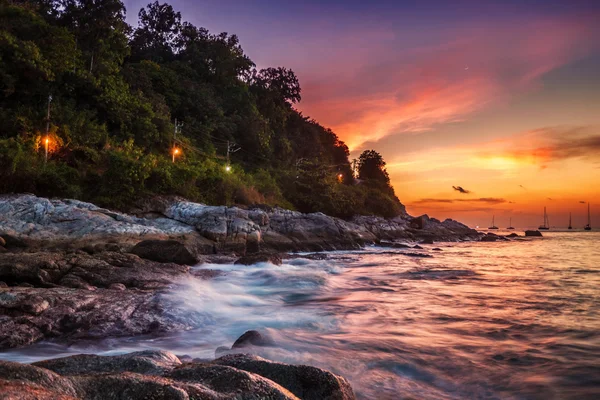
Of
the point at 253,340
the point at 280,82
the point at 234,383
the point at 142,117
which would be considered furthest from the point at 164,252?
the point at 280,82

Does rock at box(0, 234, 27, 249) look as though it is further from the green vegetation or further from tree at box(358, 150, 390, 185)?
tree at box(358, 150, 390, 185)

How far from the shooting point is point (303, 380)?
119 inches

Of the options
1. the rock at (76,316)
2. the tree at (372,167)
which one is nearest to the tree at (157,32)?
the tree at (372,167)

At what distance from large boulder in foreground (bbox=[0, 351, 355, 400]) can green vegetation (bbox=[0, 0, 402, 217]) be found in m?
20.2

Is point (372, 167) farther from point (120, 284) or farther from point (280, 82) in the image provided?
point (120, 284)

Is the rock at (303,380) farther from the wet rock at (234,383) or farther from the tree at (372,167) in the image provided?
the tree at (372,167)

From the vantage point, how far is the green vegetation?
75.3 ft

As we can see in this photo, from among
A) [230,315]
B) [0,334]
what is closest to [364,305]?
[230,315]

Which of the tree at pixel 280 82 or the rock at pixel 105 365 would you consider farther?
the tree at pixel 280 82

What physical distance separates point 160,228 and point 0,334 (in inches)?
506

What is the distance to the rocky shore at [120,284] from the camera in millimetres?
2199

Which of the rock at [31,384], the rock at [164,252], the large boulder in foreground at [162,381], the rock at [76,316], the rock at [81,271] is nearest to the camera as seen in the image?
the rock at [31,384]

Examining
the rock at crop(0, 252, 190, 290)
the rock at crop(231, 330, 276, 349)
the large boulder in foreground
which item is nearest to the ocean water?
the rock at crop(231, 330, 276, 349)

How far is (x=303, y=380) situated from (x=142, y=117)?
112 feet
